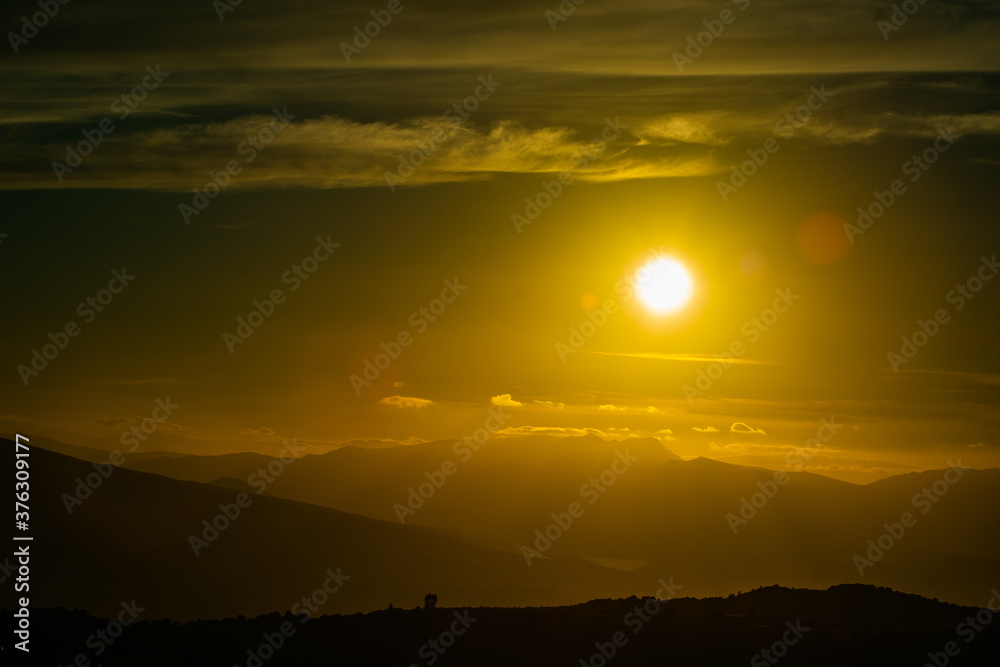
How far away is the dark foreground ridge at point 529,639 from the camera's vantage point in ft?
104

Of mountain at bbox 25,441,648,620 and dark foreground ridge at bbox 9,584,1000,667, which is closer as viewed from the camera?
dark foreground ridge at bbox 9,584,1000,667

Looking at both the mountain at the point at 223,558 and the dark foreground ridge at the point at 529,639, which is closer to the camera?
the dark foreground ridge at the point at 529,639

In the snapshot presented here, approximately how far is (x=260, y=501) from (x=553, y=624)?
11986 cm

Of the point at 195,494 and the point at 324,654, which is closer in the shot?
the point at 324,654

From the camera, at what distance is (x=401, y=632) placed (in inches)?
1346

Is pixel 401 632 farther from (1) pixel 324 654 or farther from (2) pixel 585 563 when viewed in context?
(2) pixel 585 563

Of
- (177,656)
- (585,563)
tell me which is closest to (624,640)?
(177,656)

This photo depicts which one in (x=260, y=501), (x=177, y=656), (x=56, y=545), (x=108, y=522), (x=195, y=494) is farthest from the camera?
(x=260, y=501)

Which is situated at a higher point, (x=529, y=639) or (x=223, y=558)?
(x=223, y=558)

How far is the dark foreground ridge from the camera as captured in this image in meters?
31.7

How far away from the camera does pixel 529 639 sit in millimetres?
33719

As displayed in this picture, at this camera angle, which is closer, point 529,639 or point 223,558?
point 529,639

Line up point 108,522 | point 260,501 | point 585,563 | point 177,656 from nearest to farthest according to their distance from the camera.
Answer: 1. point 177,656
2. point 108,522
3. point 260,501
4. point 585,563

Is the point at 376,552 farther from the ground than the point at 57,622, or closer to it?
farther from the ground
